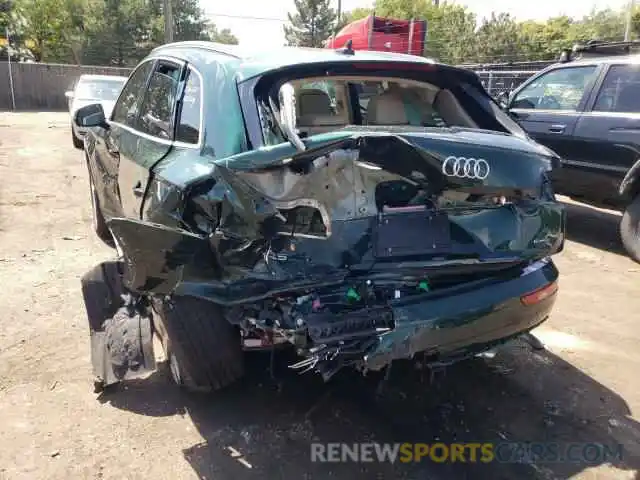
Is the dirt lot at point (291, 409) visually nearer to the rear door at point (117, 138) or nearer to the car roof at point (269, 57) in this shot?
the rear door at point (117, 138)

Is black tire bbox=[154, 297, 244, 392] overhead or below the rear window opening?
below

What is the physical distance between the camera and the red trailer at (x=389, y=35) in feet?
48.5

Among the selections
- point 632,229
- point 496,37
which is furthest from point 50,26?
point 632,229

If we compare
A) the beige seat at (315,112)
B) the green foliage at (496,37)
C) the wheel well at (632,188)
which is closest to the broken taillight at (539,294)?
the beige seat at (315,112)

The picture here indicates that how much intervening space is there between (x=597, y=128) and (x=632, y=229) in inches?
44.0

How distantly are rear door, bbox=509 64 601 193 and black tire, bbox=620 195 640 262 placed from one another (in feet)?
2.52

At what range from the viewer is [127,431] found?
9.61ft

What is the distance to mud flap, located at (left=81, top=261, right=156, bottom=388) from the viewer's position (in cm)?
315

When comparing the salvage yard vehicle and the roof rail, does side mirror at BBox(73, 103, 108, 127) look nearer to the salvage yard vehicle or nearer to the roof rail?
the salvage yard vehicle

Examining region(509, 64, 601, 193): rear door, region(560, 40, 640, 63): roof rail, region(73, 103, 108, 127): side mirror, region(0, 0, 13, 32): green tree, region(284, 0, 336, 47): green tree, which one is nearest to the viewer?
region(73, 103, 108, 127): side mirror

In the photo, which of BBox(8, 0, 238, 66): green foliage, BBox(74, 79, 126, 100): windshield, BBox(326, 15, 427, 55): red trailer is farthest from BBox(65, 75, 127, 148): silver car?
BBox(8, 0, 238, 66): green foliage

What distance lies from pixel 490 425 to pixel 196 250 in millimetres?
1812

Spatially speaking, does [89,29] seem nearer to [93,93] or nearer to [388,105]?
[93,93]

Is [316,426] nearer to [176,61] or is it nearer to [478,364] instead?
[478,364]
